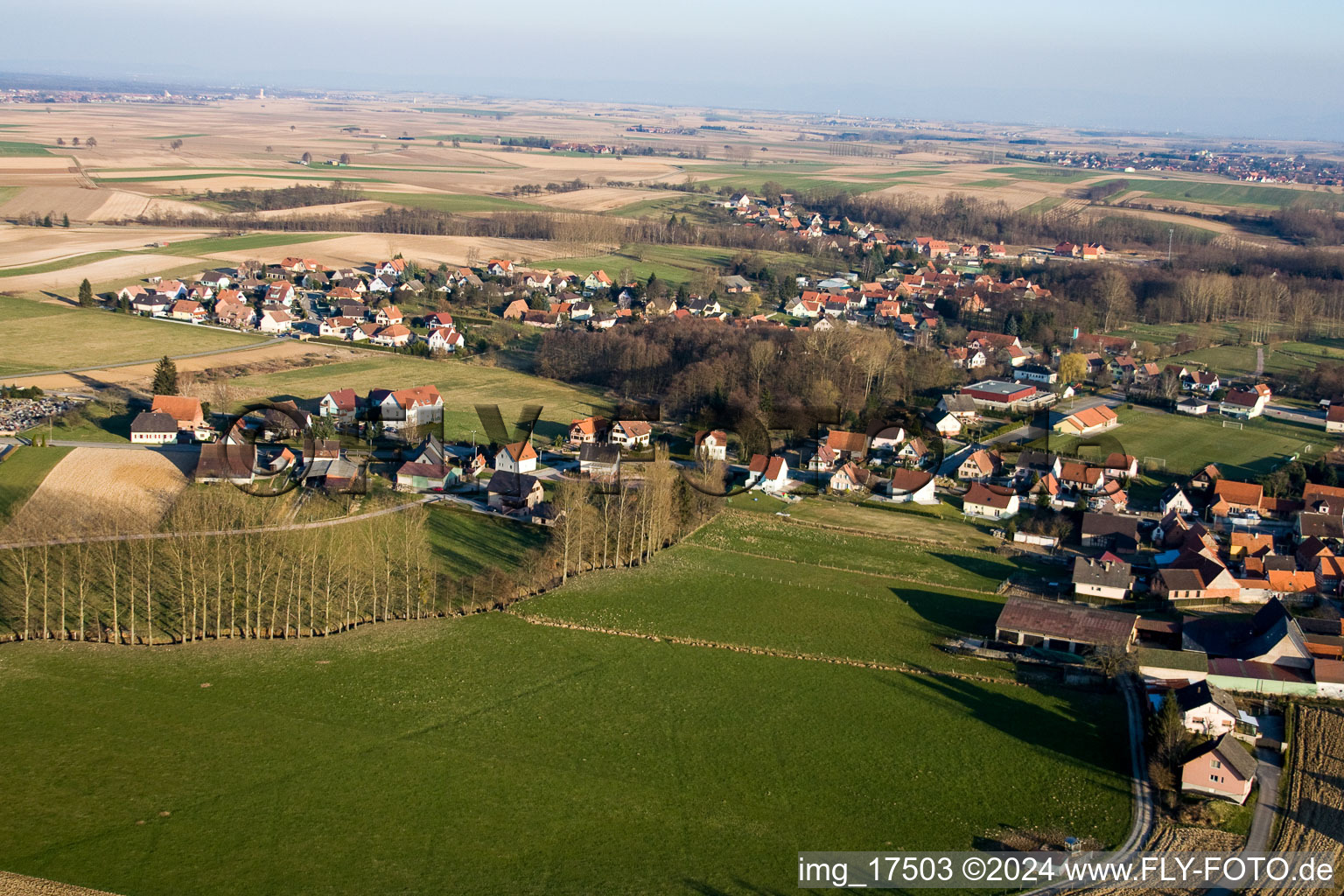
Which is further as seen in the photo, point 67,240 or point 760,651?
point 67,240

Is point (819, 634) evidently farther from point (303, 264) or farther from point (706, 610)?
point (303, 264)

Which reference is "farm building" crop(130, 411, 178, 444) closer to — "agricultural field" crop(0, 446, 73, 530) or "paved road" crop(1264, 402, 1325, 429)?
"agricultural field" crop(0, 446, 73, 530)

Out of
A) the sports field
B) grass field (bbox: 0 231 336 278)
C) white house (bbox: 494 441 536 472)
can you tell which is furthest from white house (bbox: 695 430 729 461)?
grass field (bbox: 0 231 336 278)

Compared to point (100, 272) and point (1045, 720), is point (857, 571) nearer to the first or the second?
point (1045, 720)

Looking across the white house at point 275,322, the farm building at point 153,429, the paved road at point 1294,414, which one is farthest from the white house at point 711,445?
the white house at point 275,322

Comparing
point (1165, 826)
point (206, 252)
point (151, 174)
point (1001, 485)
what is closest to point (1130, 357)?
point (1001, 485)

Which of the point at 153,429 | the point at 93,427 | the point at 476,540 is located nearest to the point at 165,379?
the point at 93,427
